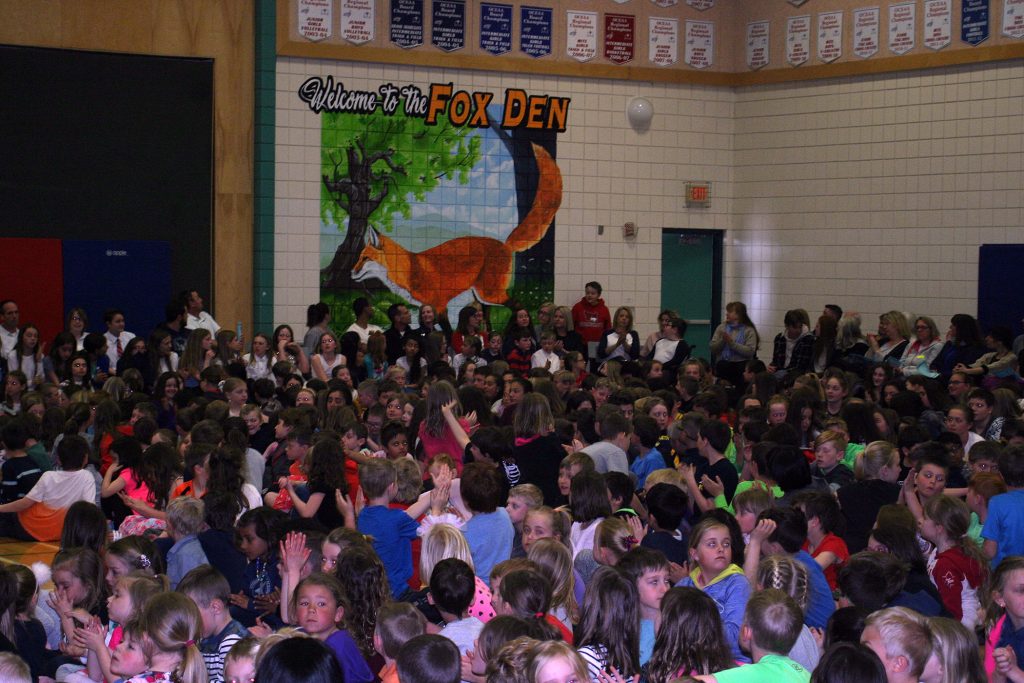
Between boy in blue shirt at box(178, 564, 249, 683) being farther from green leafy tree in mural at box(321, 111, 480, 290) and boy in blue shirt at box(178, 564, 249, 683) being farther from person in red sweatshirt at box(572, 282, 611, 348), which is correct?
person in red sweatshirt at box(572, 282, 611, 348)

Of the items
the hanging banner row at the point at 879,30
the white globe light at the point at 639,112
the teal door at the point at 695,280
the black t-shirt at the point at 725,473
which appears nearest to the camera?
the black t-shirt at the point at 725,473

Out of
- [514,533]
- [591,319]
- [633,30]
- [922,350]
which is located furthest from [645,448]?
[633,30]

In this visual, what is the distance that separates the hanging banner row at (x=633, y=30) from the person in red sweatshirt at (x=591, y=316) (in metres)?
3.41

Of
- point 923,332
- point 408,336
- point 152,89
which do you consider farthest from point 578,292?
point 152,89

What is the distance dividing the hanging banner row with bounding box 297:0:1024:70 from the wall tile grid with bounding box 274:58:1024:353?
41cm

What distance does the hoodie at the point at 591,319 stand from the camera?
53.4 ft

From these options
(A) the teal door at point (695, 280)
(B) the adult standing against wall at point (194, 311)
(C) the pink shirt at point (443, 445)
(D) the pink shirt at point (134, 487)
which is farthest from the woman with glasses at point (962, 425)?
(A) the teal door at point (695, 280)

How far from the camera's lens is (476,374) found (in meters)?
12.0

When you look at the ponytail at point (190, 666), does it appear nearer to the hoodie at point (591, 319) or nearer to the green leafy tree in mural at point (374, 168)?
the green leafy tree in mural at point (374, 168)

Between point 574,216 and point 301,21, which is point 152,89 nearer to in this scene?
point 301,21

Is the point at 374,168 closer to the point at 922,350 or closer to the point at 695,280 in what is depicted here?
the point at 695,280

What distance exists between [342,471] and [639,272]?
10.8m

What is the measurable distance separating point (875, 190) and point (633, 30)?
4.06 m

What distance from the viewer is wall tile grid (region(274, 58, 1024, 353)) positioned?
1527 cm
